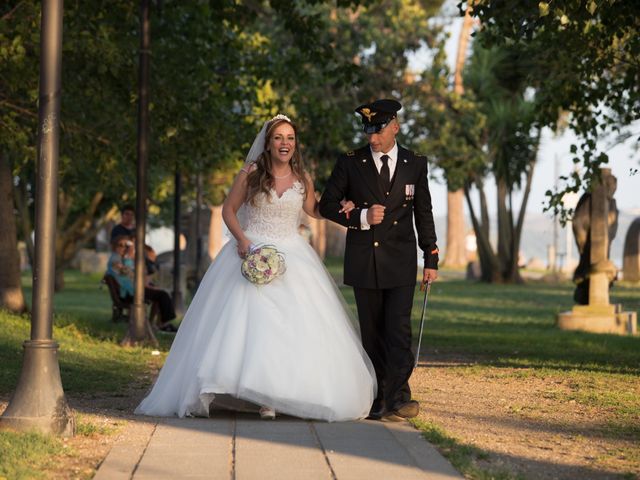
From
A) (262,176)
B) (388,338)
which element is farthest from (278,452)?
(262,176)

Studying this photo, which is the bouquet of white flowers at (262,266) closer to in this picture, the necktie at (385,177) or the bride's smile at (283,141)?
the bride's smile at (283,141)

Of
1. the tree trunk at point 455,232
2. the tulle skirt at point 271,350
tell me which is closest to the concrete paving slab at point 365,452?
the tulle skirt at point 271,350

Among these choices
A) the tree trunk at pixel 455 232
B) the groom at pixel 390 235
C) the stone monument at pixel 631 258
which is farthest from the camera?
the tree trunk at pixel 455 232

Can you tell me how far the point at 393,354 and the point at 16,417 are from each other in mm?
2767

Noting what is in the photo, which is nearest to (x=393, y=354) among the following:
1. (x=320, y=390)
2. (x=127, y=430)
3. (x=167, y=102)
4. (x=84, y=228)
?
(x=320, y=390)

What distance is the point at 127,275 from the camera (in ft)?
68.6

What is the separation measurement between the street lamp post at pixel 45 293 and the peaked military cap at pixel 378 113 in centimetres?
214

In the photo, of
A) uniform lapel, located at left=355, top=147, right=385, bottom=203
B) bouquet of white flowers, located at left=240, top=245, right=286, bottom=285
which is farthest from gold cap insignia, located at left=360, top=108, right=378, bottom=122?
bouquet of white flowers, located at left=240, top=245, right=286, bottom=285

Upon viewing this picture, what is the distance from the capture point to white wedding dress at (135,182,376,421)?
393 inches

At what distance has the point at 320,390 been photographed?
10047 mm

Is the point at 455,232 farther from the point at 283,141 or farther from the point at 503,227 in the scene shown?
the point at 283,141

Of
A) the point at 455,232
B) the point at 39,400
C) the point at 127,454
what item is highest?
the point at 455,232

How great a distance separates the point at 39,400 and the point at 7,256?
12.9 metres

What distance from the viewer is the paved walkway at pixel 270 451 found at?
7.67m
